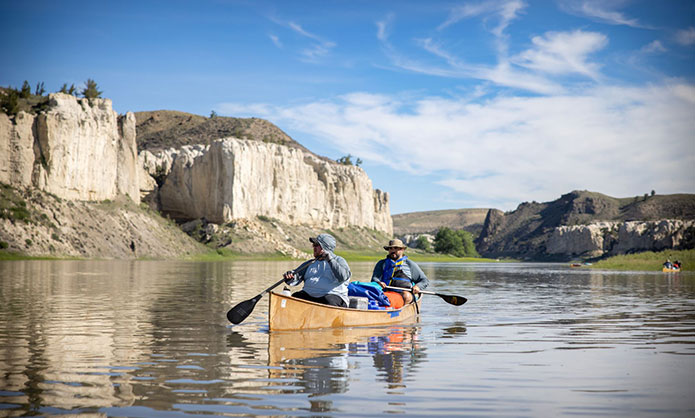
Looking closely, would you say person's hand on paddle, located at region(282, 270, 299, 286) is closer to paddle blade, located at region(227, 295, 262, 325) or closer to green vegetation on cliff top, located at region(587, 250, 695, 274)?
paddle blade, located at region(227, 295, 262, 325)

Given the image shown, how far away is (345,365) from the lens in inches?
411

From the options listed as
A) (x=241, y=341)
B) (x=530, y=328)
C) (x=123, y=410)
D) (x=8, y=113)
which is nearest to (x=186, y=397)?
(x=123, y=410)

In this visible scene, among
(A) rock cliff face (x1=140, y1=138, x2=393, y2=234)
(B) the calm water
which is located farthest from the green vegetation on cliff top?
(A) rock cliff face (x1=140, y1=138, x2=393, y2=234)

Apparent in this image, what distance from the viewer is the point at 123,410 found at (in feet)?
24.1

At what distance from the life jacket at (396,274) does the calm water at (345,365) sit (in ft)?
4.13

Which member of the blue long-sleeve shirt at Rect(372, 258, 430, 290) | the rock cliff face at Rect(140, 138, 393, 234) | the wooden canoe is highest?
the rock cliff face at Rect(140, 138, 393, 234)

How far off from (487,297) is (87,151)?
76.8 metres

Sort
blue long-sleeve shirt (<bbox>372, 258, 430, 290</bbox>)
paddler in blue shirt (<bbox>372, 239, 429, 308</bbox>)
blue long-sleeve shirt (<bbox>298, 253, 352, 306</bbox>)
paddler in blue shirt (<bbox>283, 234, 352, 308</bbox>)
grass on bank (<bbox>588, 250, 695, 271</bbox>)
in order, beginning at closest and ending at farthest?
paddler in blue shirt (<bbox>283, 234, 352, 308</bbox>) → blue long-sleeve shirt (<bbox>298, 253, 352, 306</bbox>) → paddler in blue shirt (<bbox>372, 239, 429, 308</bbox>) → blue long-sleeve shirt (<bbox>372, 258, 430, 290</bbox>) → grass on bank (<bbox>588, 250, 695, 271</bbox>)

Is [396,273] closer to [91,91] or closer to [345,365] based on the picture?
[345,365]

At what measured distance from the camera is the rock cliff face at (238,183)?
11856 cm

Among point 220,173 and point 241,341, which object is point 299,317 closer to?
point 241,341

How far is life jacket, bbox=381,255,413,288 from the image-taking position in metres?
17.8

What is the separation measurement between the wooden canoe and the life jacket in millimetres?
1863

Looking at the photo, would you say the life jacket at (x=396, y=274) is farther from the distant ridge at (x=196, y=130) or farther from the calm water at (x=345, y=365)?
the distant ridge at (x=196, y=130)
